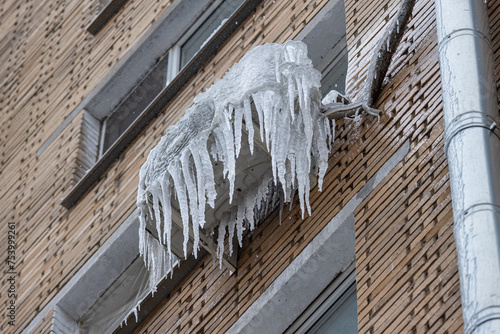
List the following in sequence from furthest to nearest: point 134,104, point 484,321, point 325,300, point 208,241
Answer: point 134,104 < point 208,241 < point 325,300 < point 484,321

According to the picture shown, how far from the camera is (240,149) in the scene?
6762mm

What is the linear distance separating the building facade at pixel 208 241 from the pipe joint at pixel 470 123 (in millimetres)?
513

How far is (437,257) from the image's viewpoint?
538 cm

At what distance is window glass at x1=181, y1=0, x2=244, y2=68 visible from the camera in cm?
991

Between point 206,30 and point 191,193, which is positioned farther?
point 206,30

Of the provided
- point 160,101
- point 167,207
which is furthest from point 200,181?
point 160,101

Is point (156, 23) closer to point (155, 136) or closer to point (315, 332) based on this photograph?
point (155, 136)

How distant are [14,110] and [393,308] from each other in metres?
7.02

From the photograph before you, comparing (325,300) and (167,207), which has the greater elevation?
(325,300)

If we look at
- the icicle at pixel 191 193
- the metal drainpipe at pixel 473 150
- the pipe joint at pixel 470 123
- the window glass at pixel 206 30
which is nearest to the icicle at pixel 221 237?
the icicle at pixel 191 193

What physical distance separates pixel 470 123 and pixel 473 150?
175 millimetres

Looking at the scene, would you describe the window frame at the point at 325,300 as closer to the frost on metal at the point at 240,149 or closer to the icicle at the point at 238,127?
the frost on metal at the point at 240,149

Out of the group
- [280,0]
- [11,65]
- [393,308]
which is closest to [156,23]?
[280,0]

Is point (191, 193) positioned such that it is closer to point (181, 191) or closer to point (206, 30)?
point (181, 191)
